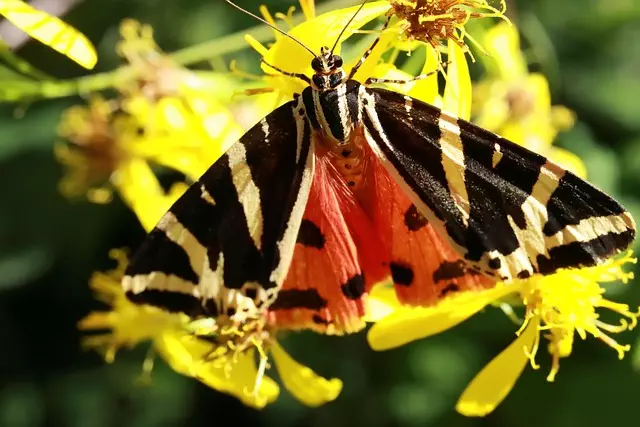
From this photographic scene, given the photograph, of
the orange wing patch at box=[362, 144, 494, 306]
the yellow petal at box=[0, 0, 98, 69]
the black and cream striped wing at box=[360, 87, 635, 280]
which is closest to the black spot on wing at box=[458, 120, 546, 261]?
the black and cream striped wing at box=[360, 87, 635, 280]

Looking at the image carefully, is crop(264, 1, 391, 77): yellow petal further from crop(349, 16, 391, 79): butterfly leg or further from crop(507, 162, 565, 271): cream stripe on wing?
crop(507, 162, 565, 271): cream stripe on wing

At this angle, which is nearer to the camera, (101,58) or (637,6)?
(637,6)

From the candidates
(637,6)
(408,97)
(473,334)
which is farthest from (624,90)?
(408,97)

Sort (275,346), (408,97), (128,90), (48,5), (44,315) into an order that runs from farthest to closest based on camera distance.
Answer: (44,315) → (128,90) → (48,5) → (275,346) → (408,97)

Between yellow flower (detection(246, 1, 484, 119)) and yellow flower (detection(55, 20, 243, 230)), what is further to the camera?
yellow flower (detection(55, 20, 243, 230))

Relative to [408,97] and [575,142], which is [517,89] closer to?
[575,142]

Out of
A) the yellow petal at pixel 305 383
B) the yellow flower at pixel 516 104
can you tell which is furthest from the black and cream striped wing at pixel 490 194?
the yellow flower at pixel 516 104

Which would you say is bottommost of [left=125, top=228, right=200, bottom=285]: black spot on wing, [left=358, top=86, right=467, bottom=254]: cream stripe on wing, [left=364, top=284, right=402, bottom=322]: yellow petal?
[left=364, top=284, right=402, bottom=322]: yellow petal

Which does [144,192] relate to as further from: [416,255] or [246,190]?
[416,255]
